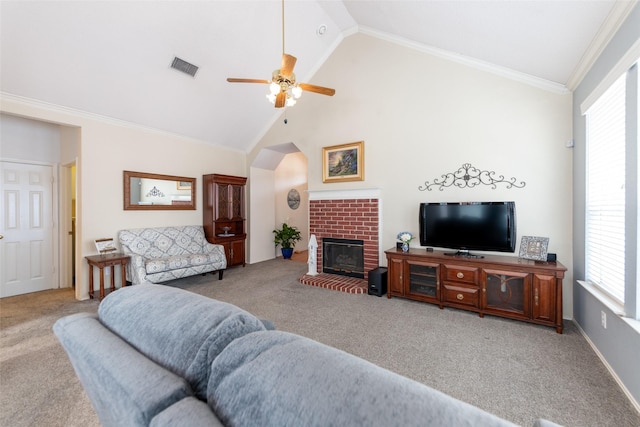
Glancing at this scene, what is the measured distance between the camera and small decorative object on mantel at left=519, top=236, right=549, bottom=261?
2982mm

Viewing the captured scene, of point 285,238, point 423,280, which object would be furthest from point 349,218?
point 285,238

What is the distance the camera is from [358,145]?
4.48 metres

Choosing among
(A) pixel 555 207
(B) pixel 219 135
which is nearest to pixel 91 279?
(B) pixel 219 135

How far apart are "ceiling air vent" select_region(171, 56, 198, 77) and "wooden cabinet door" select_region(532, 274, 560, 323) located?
4971 millimetres

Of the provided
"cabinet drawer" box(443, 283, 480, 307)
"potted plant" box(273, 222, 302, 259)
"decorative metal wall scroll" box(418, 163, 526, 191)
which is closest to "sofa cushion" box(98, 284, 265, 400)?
"cabinet drawer" box(443, 283, 480, 307)

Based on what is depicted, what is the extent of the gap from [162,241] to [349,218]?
10.2 feet

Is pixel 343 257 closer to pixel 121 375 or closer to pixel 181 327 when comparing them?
pixel 181 327

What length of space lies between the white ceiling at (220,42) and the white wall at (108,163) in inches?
6.1

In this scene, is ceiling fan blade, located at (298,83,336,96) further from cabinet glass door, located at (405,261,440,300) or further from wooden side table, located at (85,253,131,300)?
wooden side table, located at (85,253,131,300)

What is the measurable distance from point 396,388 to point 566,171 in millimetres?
3733

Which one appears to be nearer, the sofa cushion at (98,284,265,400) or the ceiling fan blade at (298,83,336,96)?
the sofa cushion at (98,284,265,400)

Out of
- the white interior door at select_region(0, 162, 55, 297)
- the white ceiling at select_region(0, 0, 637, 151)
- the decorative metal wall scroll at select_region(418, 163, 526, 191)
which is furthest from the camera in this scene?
the white interior door at select_region(0, 162, 55, 297)

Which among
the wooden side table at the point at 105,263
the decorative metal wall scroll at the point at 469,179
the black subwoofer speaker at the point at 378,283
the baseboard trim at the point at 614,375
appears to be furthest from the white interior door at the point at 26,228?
the baseboard trim at the point at 614,375

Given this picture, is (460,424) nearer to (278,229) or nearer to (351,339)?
(351,339)
